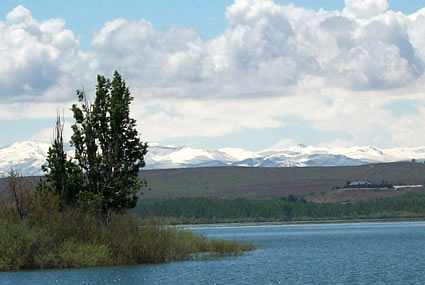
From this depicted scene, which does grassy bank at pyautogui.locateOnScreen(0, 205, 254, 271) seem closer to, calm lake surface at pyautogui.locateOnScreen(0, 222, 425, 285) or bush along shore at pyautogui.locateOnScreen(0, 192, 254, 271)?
bush along shore at pyautogui.locateOnScreen(0, 192, 254, 271)

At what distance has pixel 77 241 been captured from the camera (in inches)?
2724

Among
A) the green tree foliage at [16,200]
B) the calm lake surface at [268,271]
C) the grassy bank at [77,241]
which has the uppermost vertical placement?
the green tree foliage at [16,200]

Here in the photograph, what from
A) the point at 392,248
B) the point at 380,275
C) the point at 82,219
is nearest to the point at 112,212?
the point at 82,219

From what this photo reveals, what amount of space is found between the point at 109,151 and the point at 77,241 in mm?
9364

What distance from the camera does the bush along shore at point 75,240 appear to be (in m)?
66.6

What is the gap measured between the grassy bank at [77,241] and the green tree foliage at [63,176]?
2.98 metres

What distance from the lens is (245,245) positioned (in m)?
95.2

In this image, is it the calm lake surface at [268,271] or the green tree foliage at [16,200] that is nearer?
the calm lake surface at [268,271]

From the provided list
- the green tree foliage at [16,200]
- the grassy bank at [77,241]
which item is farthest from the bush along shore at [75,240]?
the green tree foliage at [16,200]

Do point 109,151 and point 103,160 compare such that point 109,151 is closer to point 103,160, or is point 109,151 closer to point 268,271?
point 103,160

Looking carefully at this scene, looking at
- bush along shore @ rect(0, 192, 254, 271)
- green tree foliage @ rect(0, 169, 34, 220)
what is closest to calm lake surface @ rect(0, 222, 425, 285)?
bush along shore @ rect(0, 192, 254, 271)

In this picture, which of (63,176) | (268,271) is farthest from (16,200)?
(268,271)

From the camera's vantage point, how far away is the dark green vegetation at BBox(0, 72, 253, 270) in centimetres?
6750

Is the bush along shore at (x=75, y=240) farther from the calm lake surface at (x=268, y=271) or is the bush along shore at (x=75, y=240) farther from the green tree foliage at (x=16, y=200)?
the calm lake surface at (x=268, y=271)
